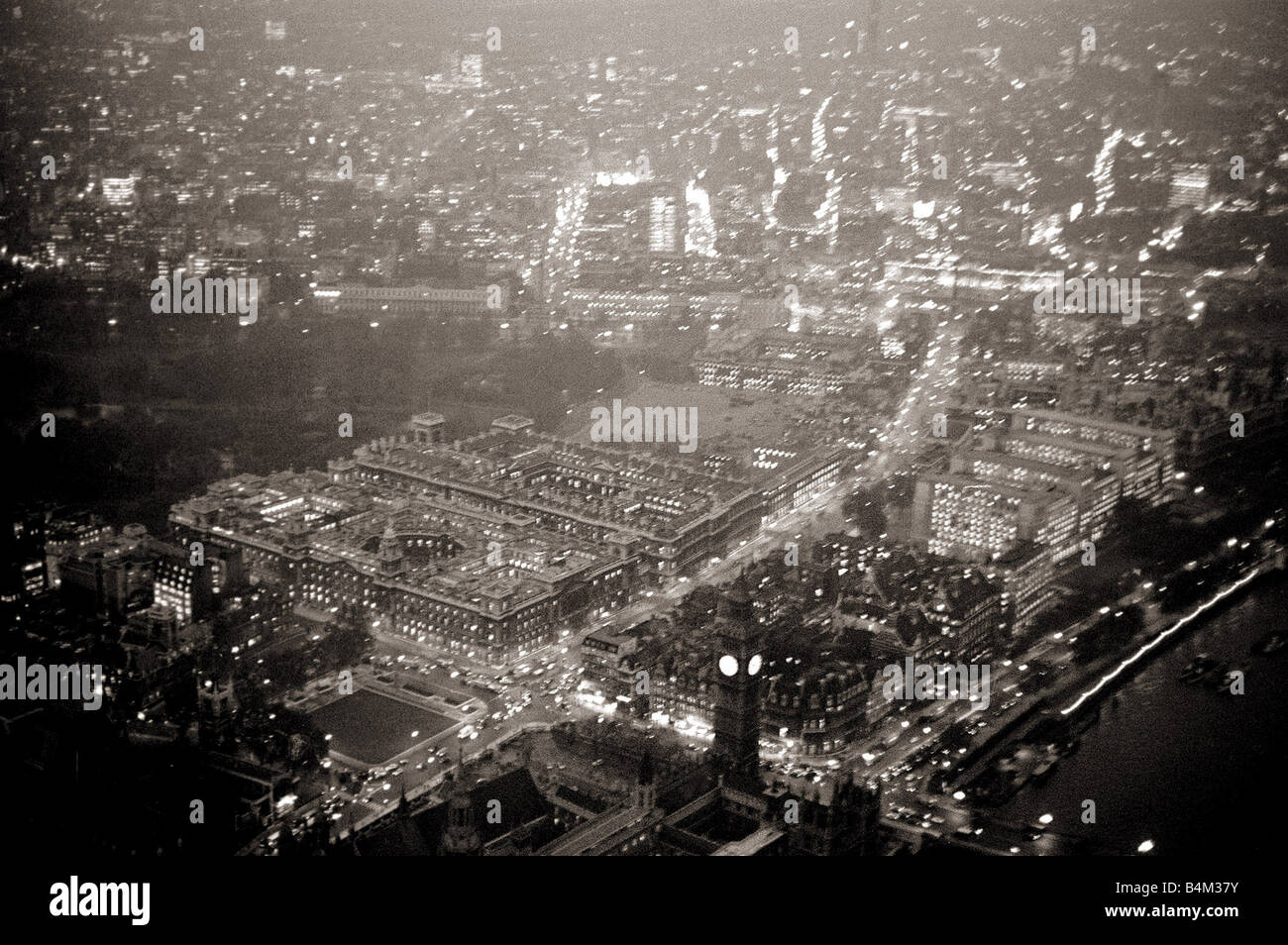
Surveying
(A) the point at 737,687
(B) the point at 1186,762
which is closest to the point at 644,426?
(A) the point at 737,687

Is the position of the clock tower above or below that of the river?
above

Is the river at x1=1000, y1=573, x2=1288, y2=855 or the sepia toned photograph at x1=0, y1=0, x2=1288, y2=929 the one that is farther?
the sepia toned photograph at x1=0, y1=0, x2=1288, y2=929

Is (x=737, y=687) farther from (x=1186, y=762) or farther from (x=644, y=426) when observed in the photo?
(x=644, y=426)

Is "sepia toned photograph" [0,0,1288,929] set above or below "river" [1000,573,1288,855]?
above

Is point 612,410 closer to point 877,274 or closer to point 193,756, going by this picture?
point 877,274

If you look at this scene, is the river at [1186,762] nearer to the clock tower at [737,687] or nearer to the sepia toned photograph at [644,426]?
the sepia toned photograph at [644,426]

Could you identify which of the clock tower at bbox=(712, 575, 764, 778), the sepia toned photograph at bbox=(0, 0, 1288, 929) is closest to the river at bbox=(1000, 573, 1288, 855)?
the sepia toned photograph at bbox=(0, 0, 1288, 929)

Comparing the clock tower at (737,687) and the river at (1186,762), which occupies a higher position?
the clock tower at (737,687)

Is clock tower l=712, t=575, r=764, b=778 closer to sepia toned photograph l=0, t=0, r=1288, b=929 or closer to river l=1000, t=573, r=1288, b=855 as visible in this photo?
sepia toned photograph l=0, t=0, r=1288, b=929

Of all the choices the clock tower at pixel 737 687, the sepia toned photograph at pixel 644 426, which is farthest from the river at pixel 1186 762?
the clock tower at pixel 737 687
